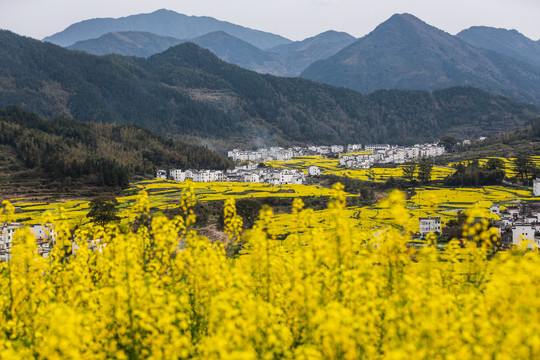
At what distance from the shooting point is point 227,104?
17275cm

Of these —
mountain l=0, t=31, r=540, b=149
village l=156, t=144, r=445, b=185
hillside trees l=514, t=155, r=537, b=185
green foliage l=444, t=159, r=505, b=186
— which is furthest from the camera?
mountain l=0, t=31, r=540, b=149

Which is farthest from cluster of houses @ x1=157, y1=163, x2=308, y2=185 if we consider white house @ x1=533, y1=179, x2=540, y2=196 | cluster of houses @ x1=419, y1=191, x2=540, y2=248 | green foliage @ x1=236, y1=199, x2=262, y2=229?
cluster of houses @ x1=419, y1=191, x2=540, y2=248

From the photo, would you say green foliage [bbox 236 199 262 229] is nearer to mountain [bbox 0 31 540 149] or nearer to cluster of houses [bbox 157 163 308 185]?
cluster of houses [bbox 157 163 308 185]

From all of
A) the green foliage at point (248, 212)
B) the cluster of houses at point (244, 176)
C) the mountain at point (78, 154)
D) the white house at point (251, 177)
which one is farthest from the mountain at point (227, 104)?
the green foliage at point (248, 212)

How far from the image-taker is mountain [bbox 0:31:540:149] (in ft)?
500

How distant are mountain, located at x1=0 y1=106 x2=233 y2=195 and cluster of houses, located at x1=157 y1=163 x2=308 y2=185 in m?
4.99

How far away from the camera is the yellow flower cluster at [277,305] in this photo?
21.2 ft

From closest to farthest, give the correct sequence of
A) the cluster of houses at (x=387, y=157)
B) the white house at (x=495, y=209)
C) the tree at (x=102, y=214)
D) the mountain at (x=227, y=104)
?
the tree at (x=102, y=214) → the white house at (x=495, y=209) → the cluster of houses at (x=387, y=157) → the mountain at (x=227, y=104)

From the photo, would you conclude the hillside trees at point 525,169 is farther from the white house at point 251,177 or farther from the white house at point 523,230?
the white house at point 251,177

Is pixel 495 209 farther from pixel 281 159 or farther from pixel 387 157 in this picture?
pixel 281 159

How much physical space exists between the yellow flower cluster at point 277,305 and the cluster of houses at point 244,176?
5951 centimetres

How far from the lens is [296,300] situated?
8.48m

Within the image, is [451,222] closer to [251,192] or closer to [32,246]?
[251,192]

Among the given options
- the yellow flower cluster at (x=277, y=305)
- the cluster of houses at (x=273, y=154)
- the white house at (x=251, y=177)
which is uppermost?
the cluster of houses at (x=273, y=154)
